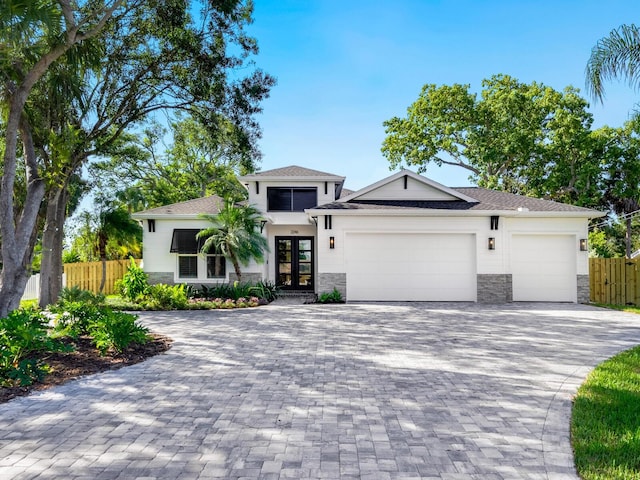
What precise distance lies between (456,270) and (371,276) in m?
2.91

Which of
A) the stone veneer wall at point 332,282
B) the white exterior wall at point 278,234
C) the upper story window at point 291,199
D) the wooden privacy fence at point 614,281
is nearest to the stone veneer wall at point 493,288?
the wooden privacy fence at point 614,281

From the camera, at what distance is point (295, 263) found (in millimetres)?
16781

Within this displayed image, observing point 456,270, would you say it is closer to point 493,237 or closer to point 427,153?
point 493,237

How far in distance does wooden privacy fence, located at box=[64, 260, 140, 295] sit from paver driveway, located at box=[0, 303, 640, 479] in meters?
11.7

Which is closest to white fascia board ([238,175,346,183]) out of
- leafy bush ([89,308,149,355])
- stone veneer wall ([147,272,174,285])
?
stone veneer wall ([147,272,174,285])

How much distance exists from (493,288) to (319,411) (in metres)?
10.8

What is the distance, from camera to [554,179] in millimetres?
21859

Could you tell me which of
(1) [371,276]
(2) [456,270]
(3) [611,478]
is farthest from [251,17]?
(3) [611,478]

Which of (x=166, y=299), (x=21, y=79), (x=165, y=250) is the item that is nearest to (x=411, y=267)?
(x=166, y=299)

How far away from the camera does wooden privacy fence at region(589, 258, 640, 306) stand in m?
14.2

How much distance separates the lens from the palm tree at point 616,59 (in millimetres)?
8805

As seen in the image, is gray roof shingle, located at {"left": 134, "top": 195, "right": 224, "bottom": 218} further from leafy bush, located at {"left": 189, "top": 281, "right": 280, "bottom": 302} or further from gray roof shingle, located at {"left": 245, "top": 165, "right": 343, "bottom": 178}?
leafy bush, located at {"left": 189, "top": 281, "right": 280, "bottom": 302}

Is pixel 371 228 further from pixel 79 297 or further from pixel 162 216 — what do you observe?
pixel 79 297

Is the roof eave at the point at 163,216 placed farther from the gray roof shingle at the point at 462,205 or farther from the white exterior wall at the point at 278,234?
the gray roof shingle at the point at 462,205
